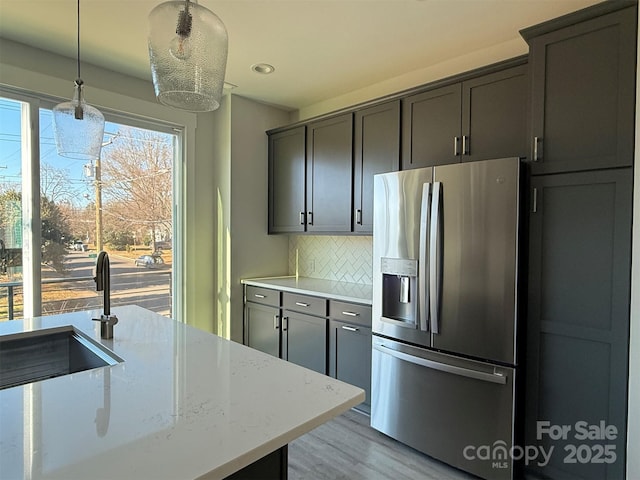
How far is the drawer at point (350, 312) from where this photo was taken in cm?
271

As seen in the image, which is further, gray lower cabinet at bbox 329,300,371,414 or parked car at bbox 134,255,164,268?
parked car at bbox 134,255,164,268

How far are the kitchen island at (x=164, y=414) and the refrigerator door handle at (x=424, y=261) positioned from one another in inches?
47.9

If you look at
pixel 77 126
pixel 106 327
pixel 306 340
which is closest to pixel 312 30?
pixel 77 126

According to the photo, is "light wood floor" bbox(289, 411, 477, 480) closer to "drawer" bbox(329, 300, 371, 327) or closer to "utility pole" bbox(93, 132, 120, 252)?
"drawer" bbox(329, 300, 371, 327)

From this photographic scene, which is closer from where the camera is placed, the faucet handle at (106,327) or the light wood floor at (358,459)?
the faucet handle at (106,327)

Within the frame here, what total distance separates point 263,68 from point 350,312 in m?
2.01

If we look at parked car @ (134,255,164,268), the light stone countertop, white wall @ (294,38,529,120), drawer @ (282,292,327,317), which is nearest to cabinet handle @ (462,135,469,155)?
white wall @ (294,38,529,120)

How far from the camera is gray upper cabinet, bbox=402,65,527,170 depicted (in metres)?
2.23

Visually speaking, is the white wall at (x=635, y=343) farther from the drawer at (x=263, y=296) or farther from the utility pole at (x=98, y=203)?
the utility pole at (x=98, y=203)

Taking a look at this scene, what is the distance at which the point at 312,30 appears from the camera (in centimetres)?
241

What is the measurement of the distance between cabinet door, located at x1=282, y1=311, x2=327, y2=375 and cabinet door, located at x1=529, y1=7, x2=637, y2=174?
6.20 ft

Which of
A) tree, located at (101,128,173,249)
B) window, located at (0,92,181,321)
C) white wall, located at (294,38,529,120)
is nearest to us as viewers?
white wall, located at (294,38,529,120)

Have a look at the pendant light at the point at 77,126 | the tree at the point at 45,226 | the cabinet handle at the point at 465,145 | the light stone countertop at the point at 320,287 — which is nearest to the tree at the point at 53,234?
the tree at the point at 45,226

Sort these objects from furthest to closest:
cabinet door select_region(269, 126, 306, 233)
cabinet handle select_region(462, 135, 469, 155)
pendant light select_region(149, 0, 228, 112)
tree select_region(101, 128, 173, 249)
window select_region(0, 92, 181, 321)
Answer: cabinet door select_region(269, 126, 306, 233), tree select_region(101, 128, 173, 249), window select_region(0, 92, 181, 321), cabinet handle select_region(462, 135, 469, 155), pendant light select_region(149, 0, 228, 112)
